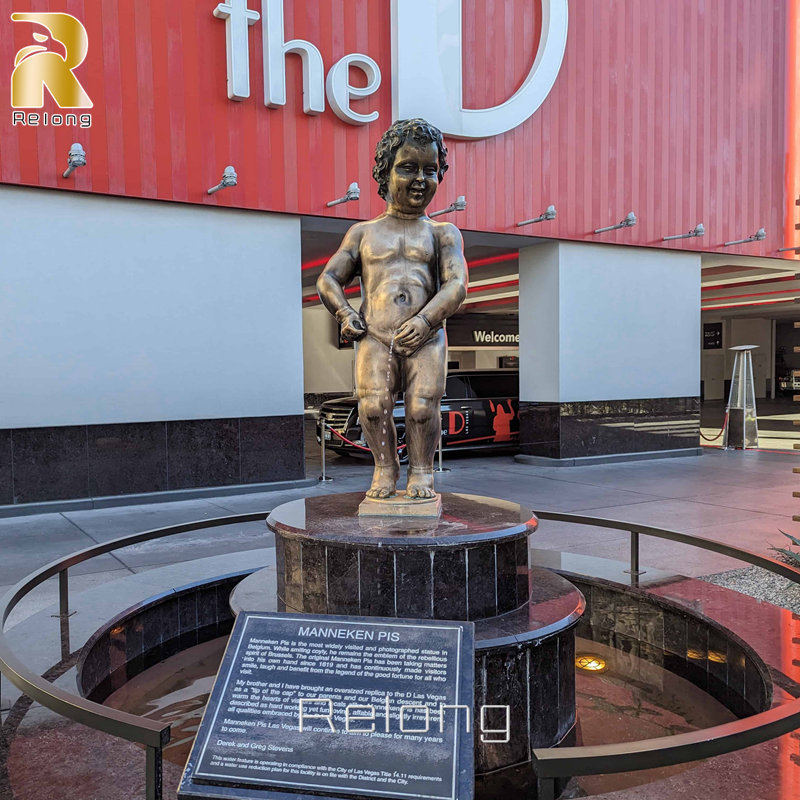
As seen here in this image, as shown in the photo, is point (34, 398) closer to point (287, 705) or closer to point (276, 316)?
point (276, 316)

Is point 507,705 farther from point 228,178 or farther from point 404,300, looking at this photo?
point 228,178

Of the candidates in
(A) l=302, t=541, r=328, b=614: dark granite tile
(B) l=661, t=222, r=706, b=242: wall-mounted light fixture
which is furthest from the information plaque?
(B) l=661, t=222, r=706, b=242: wall-mounted light fixture

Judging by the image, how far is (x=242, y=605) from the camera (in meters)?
3.39

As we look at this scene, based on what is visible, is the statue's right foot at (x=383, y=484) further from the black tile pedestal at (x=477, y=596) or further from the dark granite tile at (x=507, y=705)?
the dark granite tile at (x=507, y=705)

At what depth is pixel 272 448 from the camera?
896 cm

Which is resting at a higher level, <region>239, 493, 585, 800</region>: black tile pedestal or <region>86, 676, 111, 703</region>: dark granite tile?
<region>239, 493, 585, 800</region>: black tile pedestal

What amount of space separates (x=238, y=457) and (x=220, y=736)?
6858mm

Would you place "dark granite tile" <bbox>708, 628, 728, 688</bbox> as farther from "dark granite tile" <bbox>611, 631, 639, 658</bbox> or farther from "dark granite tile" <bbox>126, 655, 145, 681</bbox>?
"dark granite tile" <bbox>126, 655, 145, 681</bbox>

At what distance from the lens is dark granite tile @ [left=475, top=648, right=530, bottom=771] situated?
9.41ft

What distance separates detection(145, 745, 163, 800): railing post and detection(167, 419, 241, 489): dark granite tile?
690 cm

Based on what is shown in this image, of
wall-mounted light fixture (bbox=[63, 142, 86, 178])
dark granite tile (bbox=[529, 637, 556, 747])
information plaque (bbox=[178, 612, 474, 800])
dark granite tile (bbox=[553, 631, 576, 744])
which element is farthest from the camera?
wall-mounted light fixture (bbox=[63, 142, 86, 178])

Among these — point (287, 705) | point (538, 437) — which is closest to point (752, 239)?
point (538, 437)

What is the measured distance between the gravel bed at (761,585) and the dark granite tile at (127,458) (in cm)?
582

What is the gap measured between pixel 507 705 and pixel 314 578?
3.18 feet
